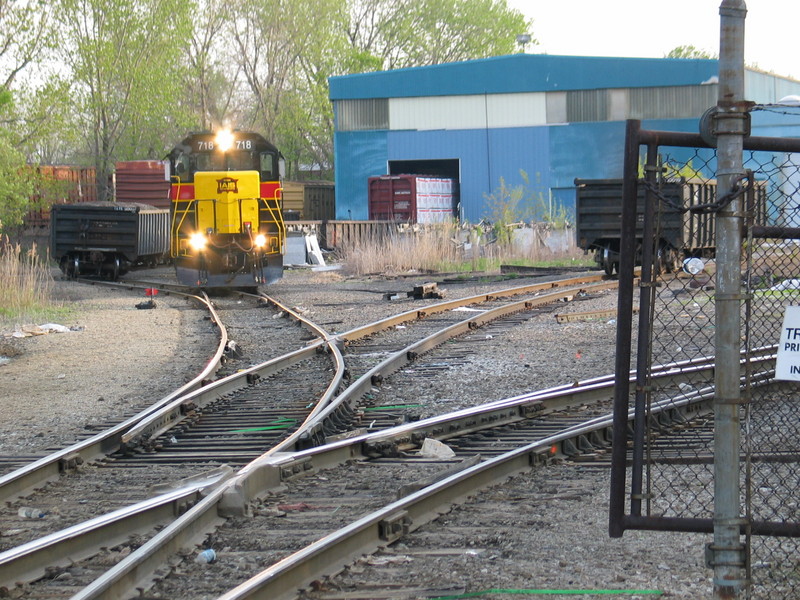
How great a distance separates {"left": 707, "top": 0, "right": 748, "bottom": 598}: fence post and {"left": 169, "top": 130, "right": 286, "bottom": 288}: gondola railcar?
1845 cm

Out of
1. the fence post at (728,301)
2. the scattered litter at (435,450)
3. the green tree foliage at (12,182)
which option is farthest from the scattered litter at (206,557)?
the green tree foliage at (12,182)

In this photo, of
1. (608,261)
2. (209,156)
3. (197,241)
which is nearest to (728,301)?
(197,241)

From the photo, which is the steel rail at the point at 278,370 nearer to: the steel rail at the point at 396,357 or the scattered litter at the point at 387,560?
the steel rail at the point at 396,357

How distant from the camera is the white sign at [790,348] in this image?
4.16 m

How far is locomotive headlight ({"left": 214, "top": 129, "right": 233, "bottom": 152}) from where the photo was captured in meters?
22.0

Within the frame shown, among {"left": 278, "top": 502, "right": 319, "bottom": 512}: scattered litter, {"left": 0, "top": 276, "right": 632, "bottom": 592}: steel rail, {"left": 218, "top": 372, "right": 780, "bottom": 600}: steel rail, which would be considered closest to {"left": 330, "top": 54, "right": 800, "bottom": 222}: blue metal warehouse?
{"left": 0, "top": 276, "right": 632, "bottom": 592}: steel rail

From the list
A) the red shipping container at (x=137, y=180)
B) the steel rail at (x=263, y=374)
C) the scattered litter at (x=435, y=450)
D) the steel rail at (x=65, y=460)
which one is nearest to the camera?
the steel rail at (x=263, y=374)

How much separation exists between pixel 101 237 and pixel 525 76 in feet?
71.8

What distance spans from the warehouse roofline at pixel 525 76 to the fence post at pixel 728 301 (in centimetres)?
4145

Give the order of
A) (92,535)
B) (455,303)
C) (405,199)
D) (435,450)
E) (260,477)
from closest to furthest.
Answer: (92,535) → (260,477) → (435,450) → (455,303) → (405,199)

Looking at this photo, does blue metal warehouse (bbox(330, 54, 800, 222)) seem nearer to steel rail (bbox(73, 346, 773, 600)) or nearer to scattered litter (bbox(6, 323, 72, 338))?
scattered litter (bbox(6, 323, 72, 338))

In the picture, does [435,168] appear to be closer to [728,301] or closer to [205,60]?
[205,60]

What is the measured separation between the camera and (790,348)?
417cm

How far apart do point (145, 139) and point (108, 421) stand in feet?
159
